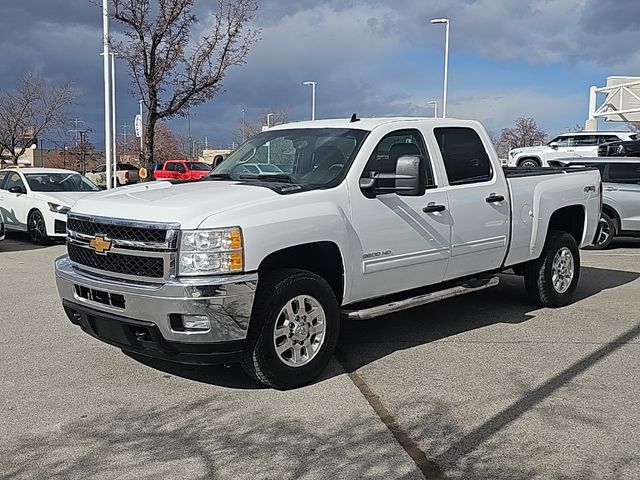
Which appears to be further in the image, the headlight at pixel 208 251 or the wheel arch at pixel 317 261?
the wheel arch at pixel 317 261

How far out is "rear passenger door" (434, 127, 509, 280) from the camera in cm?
661

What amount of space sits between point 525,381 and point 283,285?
201cm

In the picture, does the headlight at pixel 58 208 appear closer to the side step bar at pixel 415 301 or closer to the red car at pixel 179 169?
the side step bar at pixel 415 301

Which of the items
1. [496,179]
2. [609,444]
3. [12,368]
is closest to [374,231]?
[496,179]

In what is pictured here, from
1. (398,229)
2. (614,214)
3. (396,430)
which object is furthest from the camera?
(614,214)

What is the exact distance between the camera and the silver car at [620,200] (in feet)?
42.9

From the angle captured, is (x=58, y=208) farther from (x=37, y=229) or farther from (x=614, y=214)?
(x=614, y=214)

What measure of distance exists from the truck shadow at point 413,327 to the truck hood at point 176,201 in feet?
4.54

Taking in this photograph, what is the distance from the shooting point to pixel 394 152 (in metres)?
6.26

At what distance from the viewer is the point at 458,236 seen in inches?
259

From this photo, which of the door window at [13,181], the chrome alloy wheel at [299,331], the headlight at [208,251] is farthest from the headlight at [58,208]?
the headlight at [208,251]

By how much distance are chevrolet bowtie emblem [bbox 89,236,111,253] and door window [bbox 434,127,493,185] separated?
3.09 metres

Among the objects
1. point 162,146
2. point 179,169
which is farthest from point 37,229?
point 162,146

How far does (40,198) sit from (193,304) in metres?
10.6
